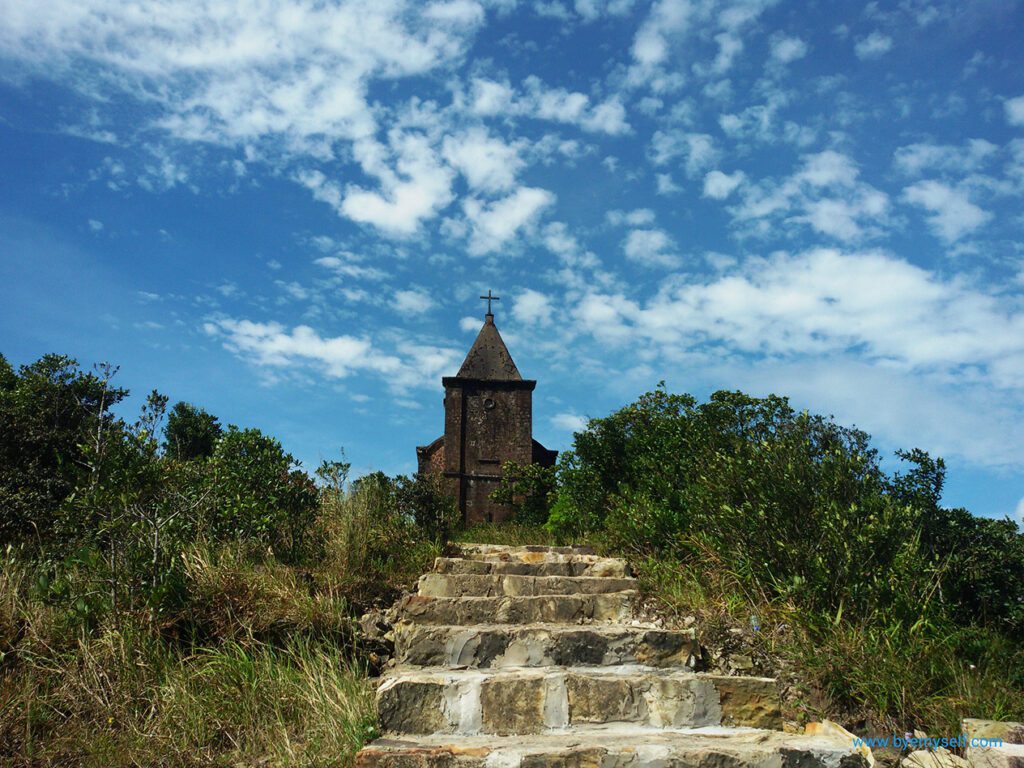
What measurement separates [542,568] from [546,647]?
Answer: 1.99m

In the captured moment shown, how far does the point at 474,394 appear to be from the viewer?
24734 mm

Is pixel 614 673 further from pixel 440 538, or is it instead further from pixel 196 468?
pixel 196 468

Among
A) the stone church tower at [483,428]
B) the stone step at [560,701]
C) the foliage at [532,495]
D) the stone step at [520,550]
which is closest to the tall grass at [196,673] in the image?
the stone step at [560,701]

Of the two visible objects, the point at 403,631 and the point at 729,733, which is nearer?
the point at 729,733

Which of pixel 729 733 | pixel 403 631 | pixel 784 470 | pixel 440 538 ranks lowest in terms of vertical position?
pixel 729 733

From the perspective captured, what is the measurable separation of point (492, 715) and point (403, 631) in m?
1.39

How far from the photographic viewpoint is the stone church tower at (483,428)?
77.6ft

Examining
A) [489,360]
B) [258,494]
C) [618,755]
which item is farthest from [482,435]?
[618,755]

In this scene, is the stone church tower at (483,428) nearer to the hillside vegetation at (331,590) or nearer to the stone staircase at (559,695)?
the hillside vegetation at (331,590)

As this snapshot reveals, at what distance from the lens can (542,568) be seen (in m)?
6.87

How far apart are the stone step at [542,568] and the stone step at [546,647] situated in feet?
5.68

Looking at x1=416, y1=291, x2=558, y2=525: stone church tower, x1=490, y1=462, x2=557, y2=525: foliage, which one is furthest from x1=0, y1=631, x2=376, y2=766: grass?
x1=416, y1=291, x2=558, y2=525: stone church tower

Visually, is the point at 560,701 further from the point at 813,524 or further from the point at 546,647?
the point at 813,524

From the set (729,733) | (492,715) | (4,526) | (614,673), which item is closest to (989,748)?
(729,733)
